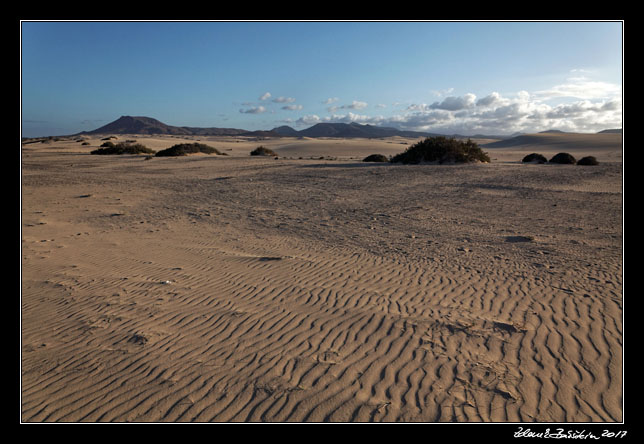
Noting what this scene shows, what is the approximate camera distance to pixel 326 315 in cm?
474

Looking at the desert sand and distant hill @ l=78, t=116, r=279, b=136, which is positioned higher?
distant hill @ l=78, t=116, r=279, b=136

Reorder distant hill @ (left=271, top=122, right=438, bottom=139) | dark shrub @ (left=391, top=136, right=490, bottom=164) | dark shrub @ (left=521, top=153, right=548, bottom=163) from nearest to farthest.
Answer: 1. dark shrub @ (left=391, top=136, right=490, bottom=164)
2. dark shrub @ (left=521, top=153, right=548, bottom=163)
3. distant hill @ (left=271, top=122, right=438, bottom=139)

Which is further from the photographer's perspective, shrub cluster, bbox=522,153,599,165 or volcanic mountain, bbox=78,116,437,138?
volcanic mountain, bbox=78,116,437,138

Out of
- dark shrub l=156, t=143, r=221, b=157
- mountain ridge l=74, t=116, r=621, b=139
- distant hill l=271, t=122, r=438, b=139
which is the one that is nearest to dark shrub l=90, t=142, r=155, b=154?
dark shrub l=156, t=143, r=221, b=157

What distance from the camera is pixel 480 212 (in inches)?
398

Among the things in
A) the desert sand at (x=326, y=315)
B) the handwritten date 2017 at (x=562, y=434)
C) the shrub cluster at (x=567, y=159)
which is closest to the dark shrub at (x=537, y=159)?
the shrub cluster at (x=567, y=159)

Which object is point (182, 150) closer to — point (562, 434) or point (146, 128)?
point (562, 434)

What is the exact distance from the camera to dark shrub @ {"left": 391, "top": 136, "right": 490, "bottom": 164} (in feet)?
68.5

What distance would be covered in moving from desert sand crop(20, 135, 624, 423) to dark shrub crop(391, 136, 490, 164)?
10.6m

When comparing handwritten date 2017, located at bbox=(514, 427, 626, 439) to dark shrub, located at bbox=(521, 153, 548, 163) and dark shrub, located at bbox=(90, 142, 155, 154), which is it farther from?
dark shrub, located at bbox=(90, 142, 155, 154)

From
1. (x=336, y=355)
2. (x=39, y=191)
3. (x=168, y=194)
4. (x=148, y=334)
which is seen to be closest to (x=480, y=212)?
(x=336, y=355)

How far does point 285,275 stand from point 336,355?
95.5 inches

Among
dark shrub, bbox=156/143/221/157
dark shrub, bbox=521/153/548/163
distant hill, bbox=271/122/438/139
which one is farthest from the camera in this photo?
distant hill, bbox=271/122/438/139

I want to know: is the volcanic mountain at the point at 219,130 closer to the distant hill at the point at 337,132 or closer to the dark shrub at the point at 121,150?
the distant hill at the point at 337,132
